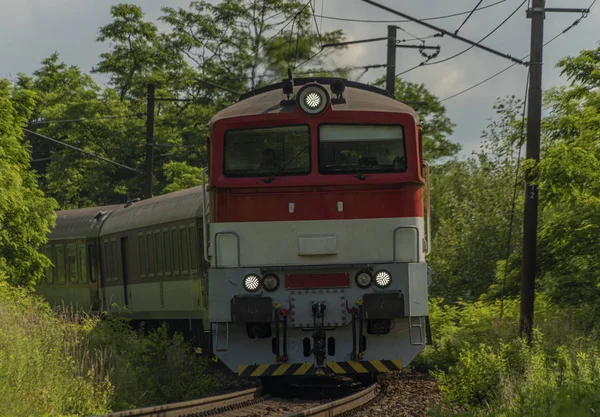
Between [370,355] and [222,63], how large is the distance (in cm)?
4027

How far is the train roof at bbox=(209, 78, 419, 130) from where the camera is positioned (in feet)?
39.8

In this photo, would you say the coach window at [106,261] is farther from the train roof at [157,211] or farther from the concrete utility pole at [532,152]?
the concrete utility pole at [532,152]

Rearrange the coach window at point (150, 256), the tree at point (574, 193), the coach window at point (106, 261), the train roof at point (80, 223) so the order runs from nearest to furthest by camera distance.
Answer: the tree at point (574, 193) < the coach window at point (150, 256) < the coach window at point (106, 261) < the train roof at point (80, 223)

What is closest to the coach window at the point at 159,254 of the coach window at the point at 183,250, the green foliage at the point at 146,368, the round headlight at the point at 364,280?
the coach window at the point at 183,250

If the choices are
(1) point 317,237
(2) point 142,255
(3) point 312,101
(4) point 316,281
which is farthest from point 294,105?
(2) point 142,255

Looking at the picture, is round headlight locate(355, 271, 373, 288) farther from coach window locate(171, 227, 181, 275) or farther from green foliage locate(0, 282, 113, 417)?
coach window locate(171, 227, 181, 275)

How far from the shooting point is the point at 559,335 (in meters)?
15.6

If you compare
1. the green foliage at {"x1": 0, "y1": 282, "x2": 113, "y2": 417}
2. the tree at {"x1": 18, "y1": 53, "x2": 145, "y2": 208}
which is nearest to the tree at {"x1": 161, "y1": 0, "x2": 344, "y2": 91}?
the tree at {"x1": 18, "y1": 53, "x2": 145, "y2": 208}

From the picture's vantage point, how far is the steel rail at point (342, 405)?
10.2m

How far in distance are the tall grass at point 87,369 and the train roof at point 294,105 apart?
3.33 m

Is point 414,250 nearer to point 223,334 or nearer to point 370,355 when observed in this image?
point 370,355

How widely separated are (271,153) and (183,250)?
5.60 meters

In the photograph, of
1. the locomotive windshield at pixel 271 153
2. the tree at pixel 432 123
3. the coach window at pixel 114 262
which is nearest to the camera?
the locomotive windshield at pixel 271 153

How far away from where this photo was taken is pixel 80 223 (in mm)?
23859
